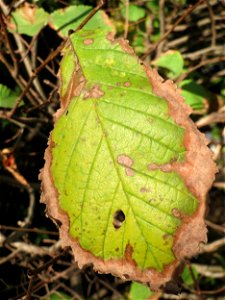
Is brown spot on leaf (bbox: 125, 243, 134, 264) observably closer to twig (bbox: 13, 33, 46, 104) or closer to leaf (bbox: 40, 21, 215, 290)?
leaf (bbox: 40, 21, 215, 290)

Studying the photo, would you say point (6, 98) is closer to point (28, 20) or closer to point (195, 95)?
point (28, 20)

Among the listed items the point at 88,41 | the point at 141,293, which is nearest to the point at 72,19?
the point at 88,41

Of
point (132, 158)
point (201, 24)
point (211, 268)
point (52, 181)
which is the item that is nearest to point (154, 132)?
point (132, 158)

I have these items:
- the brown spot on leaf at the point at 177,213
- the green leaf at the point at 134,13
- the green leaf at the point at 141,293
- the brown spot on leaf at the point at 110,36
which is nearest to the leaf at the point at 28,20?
the green leaf at the point at 134,13

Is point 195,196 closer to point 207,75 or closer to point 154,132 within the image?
point 154,132

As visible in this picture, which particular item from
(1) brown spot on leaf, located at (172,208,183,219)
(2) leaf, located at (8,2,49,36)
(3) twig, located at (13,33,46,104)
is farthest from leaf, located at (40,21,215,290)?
(3) twig, located at (13,33,46,104)

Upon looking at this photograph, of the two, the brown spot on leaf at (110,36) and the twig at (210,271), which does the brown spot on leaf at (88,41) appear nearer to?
the brown spot on leaf at (110,36)
